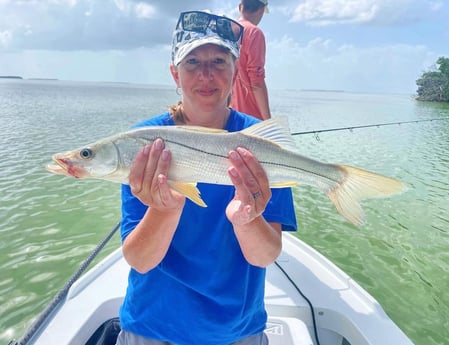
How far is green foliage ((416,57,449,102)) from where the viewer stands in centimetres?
7188

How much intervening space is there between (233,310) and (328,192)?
0.87 metres

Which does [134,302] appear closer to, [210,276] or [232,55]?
[210,276]

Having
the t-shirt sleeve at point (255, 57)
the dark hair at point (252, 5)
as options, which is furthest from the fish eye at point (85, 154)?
the dark hair at point (252, 5)

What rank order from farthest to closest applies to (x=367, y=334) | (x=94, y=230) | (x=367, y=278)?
(x=94, y=230), (x=367, y=278), (x=367, y=334)

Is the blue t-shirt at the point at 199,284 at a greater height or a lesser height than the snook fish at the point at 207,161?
lesser

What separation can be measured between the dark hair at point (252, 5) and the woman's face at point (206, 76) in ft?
9.26

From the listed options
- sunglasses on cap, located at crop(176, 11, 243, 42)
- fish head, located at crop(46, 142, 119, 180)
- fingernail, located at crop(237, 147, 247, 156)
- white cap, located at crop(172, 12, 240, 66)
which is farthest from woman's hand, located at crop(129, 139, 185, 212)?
sunglasses on cap, located at crop(176, 11, 243, 42)

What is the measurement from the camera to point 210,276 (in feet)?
6.46

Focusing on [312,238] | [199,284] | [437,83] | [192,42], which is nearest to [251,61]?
[192,42]

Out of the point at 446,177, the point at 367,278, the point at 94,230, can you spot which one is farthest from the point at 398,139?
the point at 94,230

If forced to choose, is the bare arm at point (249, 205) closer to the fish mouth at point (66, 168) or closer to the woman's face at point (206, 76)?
the woman's face at point (206, 76)

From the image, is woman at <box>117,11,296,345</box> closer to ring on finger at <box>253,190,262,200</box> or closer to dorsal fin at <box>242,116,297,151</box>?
ring on finger at <box>253,190,262,200</box>

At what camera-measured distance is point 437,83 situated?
7338cm

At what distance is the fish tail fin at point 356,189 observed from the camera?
1852 millimetres
